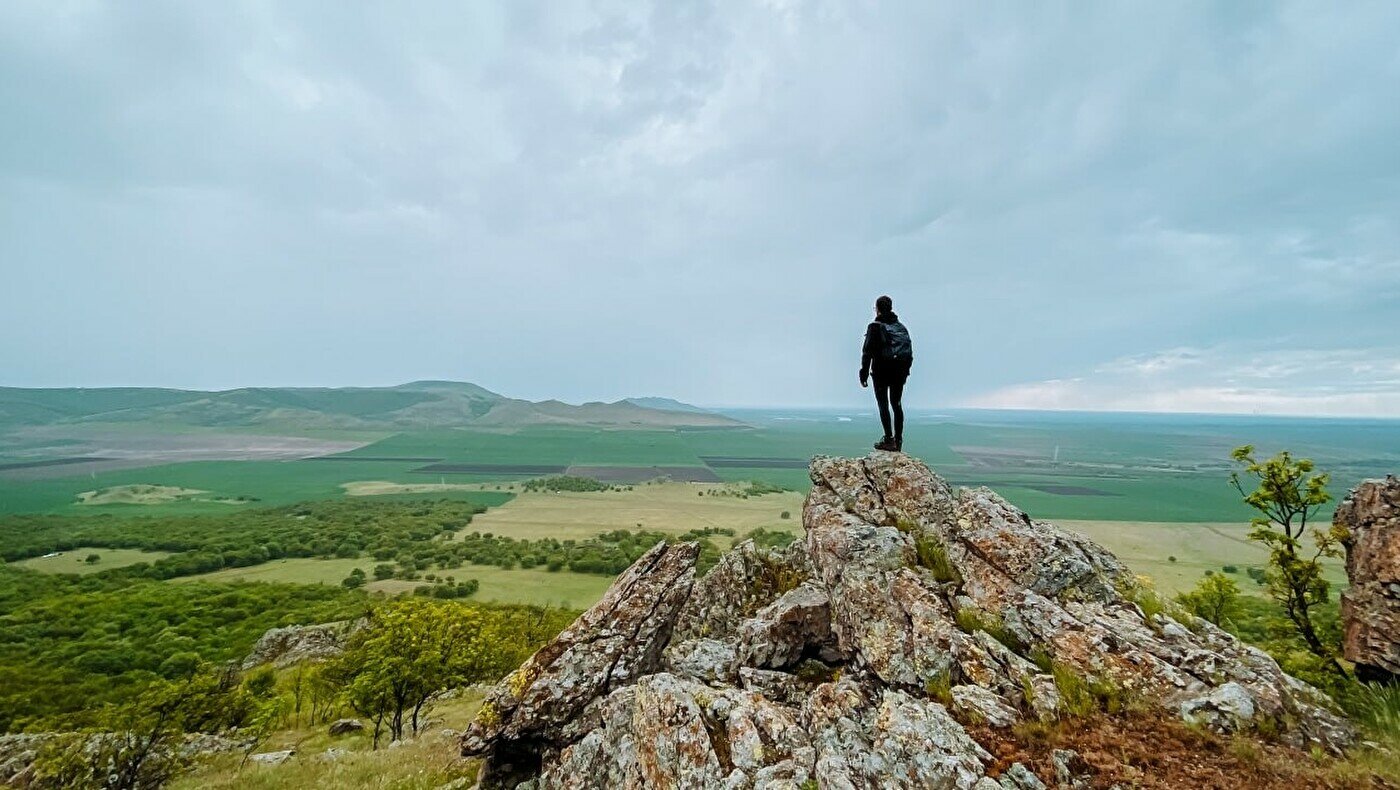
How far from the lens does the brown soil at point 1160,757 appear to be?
7652 millimetres

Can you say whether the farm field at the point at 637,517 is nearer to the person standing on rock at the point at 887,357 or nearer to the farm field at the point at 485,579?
the farm field at the point at 485,579

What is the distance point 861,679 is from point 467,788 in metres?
11.7

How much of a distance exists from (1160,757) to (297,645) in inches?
3301

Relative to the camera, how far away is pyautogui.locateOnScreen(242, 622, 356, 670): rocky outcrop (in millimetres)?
62469

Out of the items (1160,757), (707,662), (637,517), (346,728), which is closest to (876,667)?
(707,662)

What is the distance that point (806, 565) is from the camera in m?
20.8

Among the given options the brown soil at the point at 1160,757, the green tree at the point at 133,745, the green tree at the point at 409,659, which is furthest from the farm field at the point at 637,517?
the brown soil at the point at 1160,757

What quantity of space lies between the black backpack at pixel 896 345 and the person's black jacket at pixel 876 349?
0.13m

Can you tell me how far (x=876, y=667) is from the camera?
1239cm

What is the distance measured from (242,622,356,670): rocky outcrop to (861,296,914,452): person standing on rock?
67.4 metres

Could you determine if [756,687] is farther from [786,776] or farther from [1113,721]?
[1113,721]

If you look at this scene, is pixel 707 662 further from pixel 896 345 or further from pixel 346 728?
pixel 346 728

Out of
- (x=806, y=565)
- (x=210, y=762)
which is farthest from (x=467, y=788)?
(x=210, y=762)

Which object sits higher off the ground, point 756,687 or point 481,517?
point 756,687
